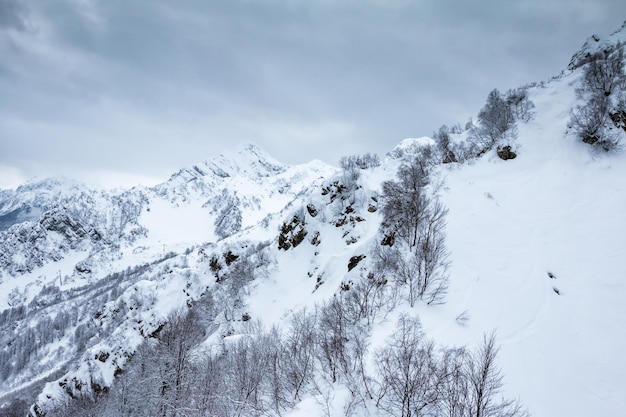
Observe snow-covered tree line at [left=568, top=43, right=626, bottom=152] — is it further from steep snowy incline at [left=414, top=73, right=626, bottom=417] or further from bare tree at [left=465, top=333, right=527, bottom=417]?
bare tree at [left=465, top=333, right=527, bottom=417]

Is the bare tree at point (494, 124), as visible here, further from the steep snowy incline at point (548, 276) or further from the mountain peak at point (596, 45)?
the mountain peak at point (596, 45)

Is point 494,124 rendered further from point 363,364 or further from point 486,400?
point 486,400

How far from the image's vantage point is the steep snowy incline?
12391 mm

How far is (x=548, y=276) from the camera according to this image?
17938 mm

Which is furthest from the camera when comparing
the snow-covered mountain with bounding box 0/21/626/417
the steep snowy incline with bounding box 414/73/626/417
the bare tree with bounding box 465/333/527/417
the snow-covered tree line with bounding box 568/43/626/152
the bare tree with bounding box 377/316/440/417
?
the snow-covered tree line with bounding box 568/43/626/152

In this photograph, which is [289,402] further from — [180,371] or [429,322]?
[180,371]

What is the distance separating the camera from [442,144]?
4850cm

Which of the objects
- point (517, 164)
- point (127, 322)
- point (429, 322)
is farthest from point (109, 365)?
point (517, 164)

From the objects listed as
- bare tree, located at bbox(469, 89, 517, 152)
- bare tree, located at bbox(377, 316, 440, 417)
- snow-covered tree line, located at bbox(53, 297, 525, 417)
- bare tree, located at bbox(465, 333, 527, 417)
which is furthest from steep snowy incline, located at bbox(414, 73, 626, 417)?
bare tree, located at bbox(469, 89, 517, 152)

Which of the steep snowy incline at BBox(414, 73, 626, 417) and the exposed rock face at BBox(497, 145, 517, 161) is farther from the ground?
the exposed rock face at BBox(497, 145, 517, 161)

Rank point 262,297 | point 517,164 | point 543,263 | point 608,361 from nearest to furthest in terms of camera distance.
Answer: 1. point 608,361
2. point 543,263
3. point 517,164
4. point 262,297

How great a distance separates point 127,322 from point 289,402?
5248cm

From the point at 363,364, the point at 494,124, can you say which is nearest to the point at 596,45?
the point at 494,124

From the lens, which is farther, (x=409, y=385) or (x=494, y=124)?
(x=494, y=124)
